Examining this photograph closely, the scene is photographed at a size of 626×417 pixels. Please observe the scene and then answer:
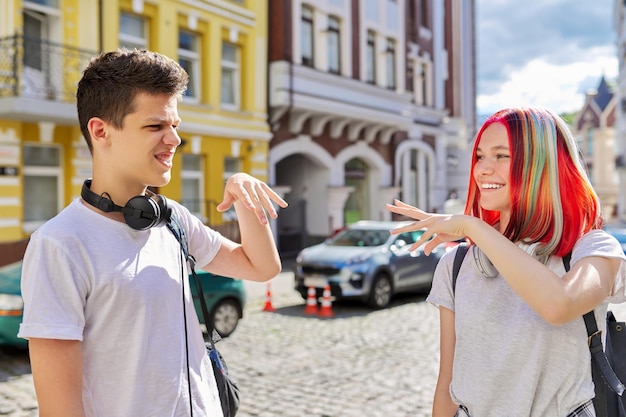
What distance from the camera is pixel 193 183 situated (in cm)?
1911

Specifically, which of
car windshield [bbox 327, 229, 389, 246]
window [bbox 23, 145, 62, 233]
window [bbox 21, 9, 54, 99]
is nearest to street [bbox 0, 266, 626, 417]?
car windshield [bbox 327, 229, 389, 246]

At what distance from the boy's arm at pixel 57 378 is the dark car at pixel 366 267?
966 centimetres

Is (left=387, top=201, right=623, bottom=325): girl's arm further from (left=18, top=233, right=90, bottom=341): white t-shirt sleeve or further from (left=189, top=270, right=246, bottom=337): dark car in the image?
(left=189, top=270, right=246, bottom=337): dark car

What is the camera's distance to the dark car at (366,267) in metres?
11.3

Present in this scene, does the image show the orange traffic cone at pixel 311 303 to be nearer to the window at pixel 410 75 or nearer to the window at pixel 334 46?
the window at pixel 334 46

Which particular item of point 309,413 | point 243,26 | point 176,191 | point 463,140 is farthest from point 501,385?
point 463,140

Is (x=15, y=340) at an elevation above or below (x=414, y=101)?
below

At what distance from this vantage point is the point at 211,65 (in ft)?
62.4

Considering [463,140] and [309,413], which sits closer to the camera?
[309,413]

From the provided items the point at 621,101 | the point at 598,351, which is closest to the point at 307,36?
the point at 598,351

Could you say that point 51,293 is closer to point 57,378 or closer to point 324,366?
point 57,378

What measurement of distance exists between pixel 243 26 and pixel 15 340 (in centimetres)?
1499

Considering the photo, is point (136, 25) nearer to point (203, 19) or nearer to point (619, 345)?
point (203, 19)

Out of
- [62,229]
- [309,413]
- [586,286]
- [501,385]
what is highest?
[62,229]
